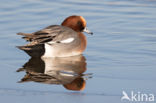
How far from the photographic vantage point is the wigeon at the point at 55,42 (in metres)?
8.45

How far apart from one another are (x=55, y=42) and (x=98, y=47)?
0.80 m

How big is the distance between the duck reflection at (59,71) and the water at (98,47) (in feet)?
0.36

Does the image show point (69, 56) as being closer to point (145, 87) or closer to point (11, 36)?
point (11, 36)

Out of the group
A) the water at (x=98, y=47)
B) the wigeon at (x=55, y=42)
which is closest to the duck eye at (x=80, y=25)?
the wigeon at (x=55, y=42)

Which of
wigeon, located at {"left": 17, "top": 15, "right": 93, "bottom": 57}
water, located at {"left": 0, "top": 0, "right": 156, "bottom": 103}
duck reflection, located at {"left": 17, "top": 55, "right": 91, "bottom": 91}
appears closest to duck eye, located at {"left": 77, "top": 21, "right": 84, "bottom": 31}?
wigeon, located at {"left": 17, "top": 15, "right": 93, "bottom": 57}

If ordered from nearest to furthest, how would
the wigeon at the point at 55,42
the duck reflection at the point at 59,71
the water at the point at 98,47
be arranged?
the water at the point at 98,47
the duck reflection at the point at 59,71
the wigeon at the point at 55,42

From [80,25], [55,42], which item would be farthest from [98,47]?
[55,42]

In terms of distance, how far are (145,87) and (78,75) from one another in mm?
1131

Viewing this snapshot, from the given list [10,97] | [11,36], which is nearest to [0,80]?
[10,97]

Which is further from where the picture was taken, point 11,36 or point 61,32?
point 11,36

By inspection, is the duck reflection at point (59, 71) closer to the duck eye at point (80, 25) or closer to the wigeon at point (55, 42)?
the wigeon at point (55, 42)

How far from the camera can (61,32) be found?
866 centimetres

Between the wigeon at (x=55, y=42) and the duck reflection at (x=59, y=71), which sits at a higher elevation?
the wigeon at (x=55, y=42)

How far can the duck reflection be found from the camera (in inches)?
276
